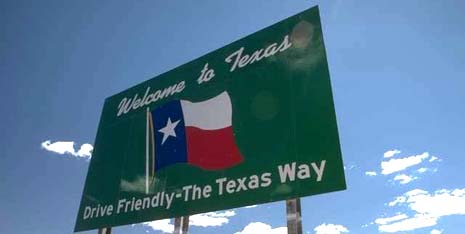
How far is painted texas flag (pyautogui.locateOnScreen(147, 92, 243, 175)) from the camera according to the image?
18.0 ft

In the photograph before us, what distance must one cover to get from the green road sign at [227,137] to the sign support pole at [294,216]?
10cm

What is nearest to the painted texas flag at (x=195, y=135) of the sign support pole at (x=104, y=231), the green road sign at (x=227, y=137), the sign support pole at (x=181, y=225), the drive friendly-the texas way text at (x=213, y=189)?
the green road sign at (x=227, y=137)

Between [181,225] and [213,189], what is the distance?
70 centimetres

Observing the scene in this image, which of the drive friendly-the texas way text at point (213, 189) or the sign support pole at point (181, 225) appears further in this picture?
the sign support pole at point (181, 225)

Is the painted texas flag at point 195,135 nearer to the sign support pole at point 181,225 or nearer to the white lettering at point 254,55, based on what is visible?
the white lettering at point 254,55

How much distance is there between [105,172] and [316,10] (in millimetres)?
4155

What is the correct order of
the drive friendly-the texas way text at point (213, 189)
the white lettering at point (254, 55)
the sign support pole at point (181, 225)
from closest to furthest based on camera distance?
the drive friendly-the texas way text at point (213, 189)
the sign support pole at point (181, 225)
the white lettering at point (254, 55)

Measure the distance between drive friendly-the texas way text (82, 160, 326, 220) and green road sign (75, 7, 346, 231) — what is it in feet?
0.04

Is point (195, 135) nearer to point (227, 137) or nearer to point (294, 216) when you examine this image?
point (227, 137)

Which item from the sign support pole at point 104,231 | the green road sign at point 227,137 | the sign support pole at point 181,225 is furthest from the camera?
the sign support pole at point 104,231

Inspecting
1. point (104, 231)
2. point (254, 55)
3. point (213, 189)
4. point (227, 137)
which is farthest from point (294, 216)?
point (104, 231)

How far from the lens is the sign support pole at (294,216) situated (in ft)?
14.2

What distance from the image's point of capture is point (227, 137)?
5.50 meters

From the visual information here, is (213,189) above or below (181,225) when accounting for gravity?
above
